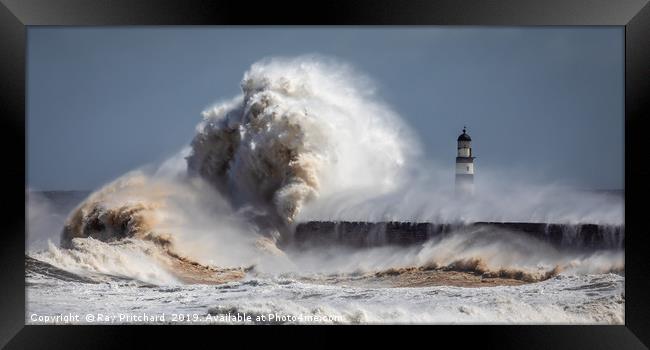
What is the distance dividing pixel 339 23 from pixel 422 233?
2639 millimetres

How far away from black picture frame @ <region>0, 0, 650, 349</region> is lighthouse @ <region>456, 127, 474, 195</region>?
1.41m

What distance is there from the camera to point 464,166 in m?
7.34

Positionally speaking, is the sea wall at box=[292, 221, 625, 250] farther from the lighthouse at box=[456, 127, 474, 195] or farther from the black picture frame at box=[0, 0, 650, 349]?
the black picture frame at box=[0, 0, 650, 349]

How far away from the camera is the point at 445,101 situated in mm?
7520

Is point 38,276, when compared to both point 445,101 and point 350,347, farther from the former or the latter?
point 445,101

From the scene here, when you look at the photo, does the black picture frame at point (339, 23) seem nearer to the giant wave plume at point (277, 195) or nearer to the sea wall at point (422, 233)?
the sea wall at point (422, 233)

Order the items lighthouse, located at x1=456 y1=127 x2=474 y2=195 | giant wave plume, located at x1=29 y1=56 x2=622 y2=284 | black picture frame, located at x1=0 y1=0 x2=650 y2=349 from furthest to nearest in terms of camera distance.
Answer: giant wave plume, located at x1=29 y1=56 x2=622 y2=284 → lighthouse, located at x1=456 y1=127 x2=474 y2=195 → black picture frame, located at x1=0 y1=0 x2=650 y2=349

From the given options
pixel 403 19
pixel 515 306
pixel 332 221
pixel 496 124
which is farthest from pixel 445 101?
pixel 515 306

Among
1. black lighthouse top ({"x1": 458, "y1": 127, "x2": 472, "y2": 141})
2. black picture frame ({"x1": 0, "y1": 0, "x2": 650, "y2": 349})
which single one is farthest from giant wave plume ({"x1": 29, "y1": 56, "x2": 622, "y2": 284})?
black picture frame ({"x1": 0, "y1": 0, "x2": 650, "y2": 349})

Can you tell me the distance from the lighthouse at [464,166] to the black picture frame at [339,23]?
1408 mm

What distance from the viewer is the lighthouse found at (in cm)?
734

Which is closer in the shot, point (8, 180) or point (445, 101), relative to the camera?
point (8, 180)

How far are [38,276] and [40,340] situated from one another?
82 cm

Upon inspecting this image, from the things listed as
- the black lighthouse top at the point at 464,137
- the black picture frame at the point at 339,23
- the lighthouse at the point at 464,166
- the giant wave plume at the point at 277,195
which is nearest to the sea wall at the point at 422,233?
the giant wave plume at the point at 277,195
